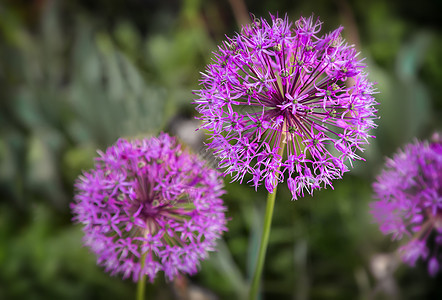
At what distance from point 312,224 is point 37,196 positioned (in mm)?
949

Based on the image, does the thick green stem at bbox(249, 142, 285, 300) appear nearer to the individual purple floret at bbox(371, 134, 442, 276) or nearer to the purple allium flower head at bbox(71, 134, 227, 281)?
the purple allium flower head at bbox(71, 134, 227, 281)

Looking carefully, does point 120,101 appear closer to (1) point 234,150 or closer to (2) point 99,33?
(2) point 99,33

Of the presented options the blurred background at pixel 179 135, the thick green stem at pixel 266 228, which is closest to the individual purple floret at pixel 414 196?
the blurred background at pixel 179 135

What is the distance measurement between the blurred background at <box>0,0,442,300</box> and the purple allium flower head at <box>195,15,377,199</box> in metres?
A: 0.41

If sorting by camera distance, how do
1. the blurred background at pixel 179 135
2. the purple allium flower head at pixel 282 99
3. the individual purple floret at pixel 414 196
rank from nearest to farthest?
the purple allium flower head at pixel 282 99, the individual purple floret at pixel 414 196, the blurred background at pixel 179 135

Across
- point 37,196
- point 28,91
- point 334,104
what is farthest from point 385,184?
point 28,91

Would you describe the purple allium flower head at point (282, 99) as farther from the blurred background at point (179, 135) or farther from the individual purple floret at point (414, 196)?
the blurred background at point (179, 135)

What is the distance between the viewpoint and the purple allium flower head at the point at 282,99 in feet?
1.91

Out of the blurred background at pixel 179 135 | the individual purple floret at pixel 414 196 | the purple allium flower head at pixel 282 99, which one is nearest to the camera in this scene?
the purple allium flower head at pixel 282 99

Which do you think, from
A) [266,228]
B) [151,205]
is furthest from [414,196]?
[151,205]

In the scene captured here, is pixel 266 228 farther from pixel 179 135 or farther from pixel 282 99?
pixel 179 135

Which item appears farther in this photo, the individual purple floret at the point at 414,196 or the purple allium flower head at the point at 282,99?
the individual purple floret at the point at 414,196

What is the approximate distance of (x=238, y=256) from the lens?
4.50 feet

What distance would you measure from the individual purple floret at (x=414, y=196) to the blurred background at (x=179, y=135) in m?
0.15
